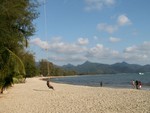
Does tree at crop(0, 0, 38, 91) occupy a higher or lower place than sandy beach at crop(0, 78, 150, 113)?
higher

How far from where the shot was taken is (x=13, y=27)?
2175cm

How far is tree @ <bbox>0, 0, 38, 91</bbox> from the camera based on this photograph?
18.1m

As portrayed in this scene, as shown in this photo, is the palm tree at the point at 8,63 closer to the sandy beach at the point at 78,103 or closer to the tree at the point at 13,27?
the tree at the point at 13,27

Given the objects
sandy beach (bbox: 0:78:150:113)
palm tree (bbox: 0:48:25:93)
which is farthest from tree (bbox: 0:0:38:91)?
sandy beach (bbox: 0:78:150:113)

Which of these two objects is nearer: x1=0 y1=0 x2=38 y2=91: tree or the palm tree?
x1=0 y1=0 x2=38 y2=91: tree

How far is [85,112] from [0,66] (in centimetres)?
844

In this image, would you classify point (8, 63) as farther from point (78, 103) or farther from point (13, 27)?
point (78, 103)

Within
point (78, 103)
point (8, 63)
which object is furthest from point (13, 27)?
point (78, 103)

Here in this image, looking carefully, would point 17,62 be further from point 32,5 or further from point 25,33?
point 32,5

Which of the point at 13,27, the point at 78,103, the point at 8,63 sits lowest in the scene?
the point at 78,103

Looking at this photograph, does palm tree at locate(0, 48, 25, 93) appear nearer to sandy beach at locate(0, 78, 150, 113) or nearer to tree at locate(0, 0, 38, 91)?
tree at locate(0, 0, 38, 91)

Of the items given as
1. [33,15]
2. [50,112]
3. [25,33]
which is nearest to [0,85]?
[25,33]

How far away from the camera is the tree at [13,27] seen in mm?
18078

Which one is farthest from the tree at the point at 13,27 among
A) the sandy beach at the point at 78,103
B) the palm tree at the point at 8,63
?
the sandy beach at the point at 78,103
